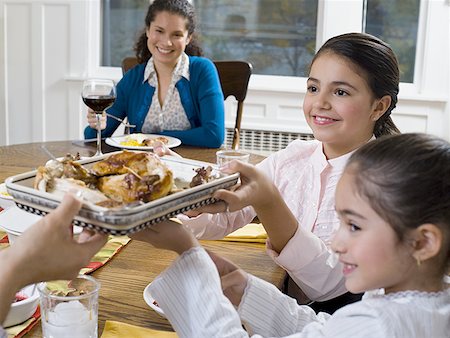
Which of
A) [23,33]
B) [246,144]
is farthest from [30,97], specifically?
[246,144]

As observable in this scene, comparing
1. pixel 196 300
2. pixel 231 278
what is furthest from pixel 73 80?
pixel 196 300

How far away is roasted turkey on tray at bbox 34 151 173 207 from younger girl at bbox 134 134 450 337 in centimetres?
8

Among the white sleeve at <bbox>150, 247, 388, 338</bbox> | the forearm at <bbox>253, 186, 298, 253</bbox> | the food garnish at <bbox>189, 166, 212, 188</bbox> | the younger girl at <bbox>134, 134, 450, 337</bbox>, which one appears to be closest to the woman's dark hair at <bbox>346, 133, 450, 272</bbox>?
the younger girl at <bbox>134, 134, 450, 337</bbox>

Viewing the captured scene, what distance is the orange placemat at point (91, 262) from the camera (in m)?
0.93

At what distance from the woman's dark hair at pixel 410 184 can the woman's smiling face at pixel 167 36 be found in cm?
191

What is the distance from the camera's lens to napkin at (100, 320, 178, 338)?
944mm

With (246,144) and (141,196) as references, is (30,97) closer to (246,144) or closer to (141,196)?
(246,144)

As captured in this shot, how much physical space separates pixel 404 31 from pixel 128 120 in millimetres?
1911

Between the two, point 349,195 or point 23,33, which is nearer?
point 349,195

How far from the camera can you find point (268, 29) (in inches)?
155

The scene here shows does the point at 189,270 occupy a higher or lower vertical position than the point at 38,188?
lower

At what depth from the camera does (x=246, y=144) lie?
3947 millimetres

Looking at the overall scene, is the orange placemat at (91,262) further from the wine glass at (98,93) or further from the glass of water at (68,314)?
the wine glass at (98,93)

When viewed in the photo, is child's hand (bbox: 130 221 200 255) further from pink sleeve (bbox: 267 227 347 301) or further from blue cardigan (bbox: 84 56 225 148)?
blue cardigan (bbox: 84 56 225 148)
